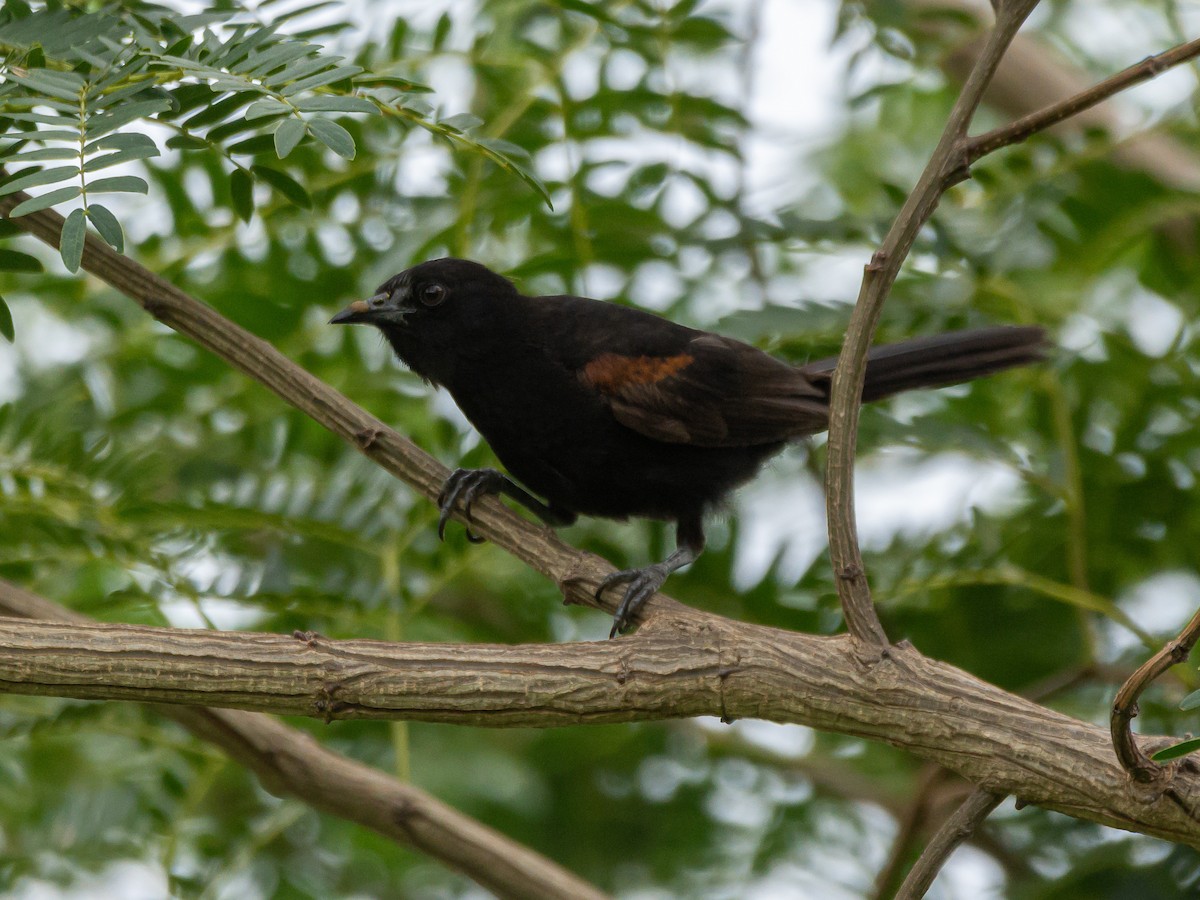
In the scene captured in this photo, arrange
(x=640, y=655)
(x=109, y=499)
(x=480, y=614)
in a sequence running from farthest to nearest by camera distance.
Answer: (x=480, y=614), (x=109, y=499), (x=640, y=655)

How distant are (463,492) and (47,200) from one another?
1724mm

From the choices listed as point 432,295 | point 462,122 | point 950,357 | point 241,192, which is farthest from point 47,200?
point 950,357

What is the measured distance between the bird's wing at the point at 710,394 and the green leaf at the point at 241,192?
150 centimetres

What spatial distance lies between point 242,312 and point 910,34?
256 centimetres

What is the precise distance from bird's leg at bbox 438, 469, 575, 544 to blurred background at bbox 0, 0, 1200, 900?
134 mm

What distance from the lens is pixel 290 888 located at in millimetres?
4633

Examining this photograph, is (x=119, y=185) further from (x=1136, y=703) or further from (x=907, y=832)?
(x=907, y=832)

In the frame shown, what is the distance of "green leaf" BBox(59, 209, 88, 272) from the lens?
2.34 m

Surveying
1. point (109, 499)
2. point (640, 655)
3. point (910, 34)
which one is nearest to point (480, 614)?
point (109, 499)

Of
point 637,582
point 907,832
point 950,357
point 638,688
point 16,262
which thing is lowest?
point 638,688

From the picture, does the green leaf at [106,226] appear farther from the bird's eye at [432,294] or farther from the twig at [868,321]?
the bird's eye at [432,294]

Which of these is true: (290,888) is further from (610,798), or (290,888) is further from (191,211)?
(191,211)

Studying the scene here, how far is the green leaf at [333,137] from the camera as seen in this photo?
2.42 meters

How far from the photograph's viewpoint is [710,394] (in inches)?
174
